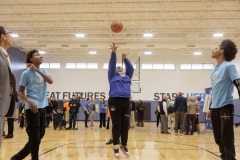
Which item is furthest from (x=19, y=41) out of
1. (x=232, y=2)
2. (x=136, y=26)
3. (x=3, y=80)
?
(x=3, y=80)

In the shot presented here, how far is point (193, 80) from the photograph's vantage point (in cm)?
2528

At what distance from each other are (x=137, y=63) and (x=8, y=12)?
12.9m

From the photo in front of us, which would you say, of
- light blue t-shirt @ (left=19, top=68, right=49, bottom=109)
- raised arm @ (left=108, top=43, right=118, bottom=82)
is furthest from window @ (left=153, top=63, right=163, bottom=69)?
light blue t-shirt @ (left=19, top=68, right=49, bottom=109)

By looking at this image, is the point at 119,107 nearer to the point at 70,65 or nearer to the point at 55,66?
the point at 70,65

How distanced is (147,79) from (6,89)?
23.4 metres

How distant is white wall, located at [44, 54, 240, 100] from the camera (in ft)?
82.9

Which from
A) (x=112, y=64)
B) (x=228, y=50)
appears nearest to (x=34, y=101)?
(x=112, y=64)

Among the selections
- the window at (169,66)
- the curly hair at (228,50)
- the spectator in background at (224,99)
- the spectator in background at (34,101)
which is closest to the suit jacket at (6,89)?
the spectator in background at (34,101)

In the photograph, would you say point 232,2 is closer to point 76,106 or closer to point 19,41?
point 76,106

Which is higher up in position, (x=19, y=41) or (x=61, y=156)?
(x=19, y=41)

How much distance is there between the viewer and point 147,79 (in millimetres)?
25562

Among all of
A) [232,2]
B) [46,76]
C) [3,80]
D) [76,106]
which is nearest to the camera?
[3,80]

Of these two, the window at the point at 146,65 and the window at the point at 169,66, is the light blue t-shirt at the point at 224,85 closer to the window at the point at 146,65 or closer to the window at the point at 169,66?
the window at the point at 146,65

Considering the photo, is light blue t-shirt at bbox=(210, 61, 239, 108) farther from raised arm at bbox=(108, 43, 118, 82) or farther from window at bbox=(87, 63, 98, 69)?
window at bbox=(87, 63, 98, 69)
